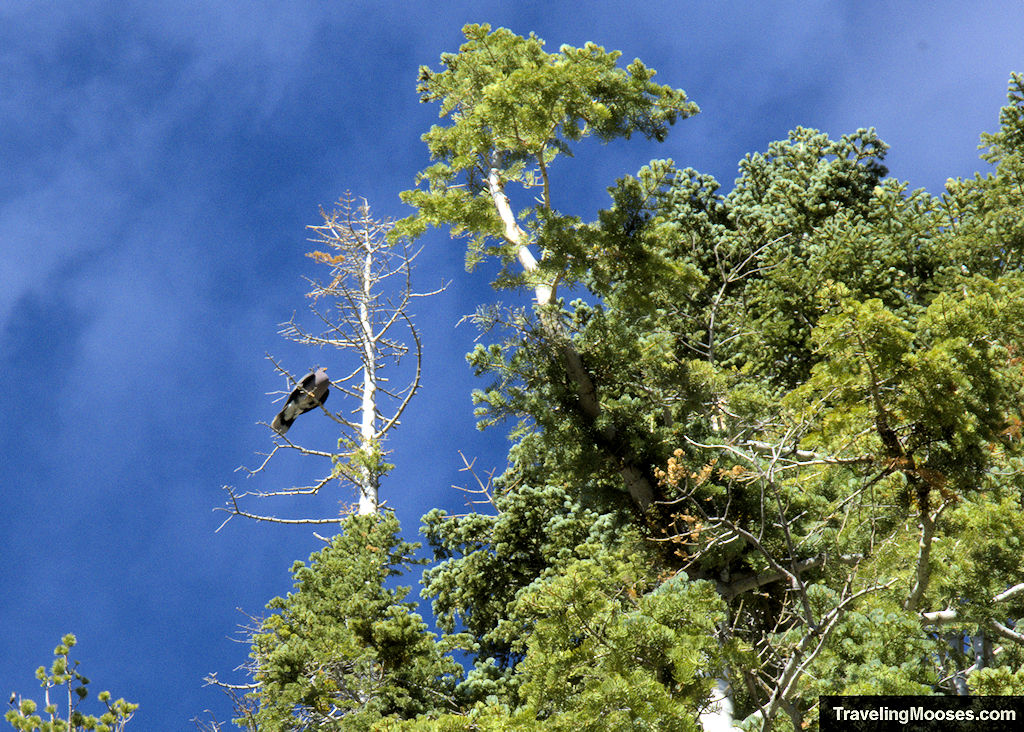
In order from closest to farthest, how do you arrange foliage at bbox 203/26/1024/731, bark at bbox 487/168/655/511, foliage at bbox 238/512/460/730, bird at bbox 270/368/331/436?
foliage at bbox 203/26/1024/731 < foliage at bbox 238/512/460/730 < bark at bbox 487/168/655/511 < bird at bbox 270/368/331/436

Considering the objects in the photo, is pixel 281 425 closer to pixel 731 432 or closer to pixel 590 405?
pixel 590 405

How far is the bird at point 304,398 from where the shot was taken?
46.9 feet

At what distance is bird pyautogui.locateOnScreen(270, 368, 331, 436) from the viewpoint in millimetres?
14297

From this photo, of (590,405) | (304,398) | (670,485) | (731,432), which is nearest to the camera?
(670,485)

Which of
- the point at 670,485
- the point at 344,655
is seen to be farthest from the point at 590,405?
the point at 344,655

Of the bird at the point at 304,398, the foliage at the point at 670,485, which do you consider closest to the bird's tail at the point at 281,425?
the bird at the point at 304,398

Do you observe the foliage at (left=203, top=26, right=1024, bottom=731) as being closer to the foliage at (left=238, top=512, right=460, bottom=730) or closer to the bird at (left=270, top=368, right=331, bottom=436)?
the foliage at (left=238, top=512, right=460, bottom=730)

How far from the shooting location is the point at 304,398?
47.3 feet

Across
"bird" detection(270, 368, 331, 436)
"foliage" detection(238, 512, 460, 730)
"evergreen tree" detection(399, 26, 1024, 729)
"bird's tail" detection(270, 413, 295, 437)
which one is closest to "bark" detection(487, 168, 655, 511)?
"evergreen tree" detection(399, 26, 1024, 729)

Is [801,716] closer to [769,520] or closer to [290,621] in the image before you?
[769,520]

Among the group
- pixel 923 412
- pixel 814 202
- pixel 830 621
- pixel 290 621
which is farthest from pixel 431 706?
pixel 814 202

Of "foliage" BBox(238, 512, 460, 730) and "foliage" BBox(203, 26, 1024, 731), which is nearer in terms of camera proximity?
"foliage" BBox(203, 26, 1024, 731)

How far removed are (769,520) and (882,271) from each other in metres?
7.34

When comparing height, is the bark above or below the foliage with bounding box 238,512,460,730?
above
